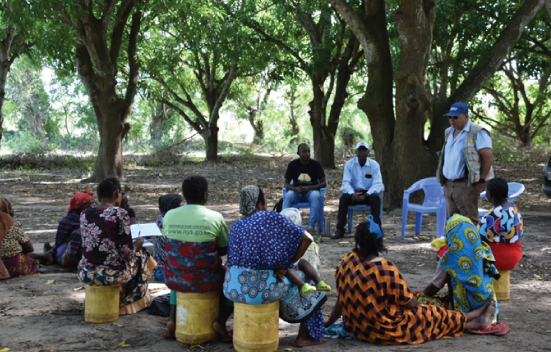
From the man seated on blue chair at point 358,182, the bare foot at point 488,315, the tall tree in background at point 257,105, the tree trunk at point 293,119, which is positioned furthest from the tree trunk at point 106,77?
the tree trunk at point 293,119

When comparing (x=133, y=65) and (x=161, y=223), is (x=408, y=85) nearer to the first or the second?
(x=161, y=223)

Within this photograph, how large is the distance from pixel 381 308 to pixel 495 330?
103 cm

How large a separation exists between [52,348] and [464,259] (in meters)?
3.27

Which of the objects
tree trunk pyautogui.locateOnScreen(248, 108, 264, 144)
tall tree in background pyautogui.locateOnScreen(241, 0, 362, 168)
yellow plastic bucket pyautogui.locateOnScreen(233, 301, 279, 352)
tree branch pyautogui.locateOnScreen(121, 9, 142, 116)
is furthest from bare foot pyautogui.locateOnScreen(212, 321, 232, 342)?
tree trunk pyautogui.locateOnScreen(248, 108, 264, 144)

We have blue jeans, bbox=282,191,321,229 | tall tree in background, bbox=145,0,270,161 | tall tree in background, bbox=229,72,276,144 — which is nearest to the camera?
blue jeans, bbox=282,191,321,229

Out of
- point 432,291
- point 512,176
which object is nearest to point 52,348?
point 432,291

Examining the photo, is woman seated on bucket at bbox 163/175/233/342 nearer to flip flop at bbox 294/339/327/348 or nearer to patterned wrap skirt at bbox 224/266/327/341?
patterned wrap skirt at bbox 224/266/327/341

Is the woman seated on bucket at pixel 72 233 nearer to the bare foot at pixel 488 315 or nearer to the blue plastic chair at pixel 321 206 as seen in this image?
the blue plastic chair at pixel 321 206

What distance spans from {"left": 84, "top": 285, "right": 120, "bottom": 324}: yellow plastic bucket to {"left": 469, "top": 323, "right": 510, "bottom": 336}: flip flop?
9.86ft

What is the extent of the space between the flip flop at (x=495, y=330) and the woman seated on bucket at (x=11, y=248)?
468cm

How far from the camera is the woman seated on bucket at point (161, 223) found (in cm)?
568

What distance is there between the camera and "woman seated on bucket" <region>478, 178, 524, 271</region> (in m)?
5.21

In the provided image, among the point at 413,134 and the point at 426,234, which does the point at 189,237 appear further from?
the point at 413,134

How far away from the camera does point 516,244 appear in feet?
17.5
